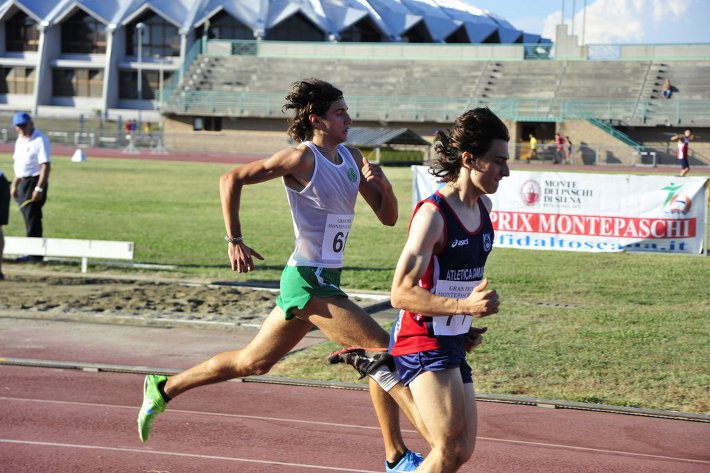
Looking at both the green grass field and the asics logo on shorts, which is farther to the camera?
the green grass field

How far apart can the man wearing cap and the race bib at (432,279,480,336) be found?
37.7ft

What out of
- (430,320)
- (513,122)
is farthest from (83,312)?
(513,122)

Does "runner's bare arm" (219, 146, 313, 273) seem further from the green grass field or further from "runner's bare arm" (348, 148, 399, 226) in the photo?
the green grass field

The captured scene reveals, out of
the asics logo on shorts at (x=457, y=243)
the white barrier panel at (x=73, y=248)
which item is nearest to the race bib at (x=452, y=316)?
the asics logo on shorts at (x=457, y=243)

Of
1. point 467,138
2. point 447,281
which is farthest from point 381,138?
point 447,281

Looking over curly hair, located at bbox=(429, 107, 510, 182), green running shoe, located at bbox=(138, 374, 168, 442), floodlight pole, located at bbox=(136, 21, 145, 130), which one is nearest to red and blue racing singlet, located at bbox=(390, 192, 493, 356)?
curly hair, located at bbox=(429, 107, 510, 182)

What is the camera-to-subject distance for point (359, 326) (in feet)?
19.4

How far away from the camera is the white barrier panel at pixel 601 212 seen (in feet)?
59.4

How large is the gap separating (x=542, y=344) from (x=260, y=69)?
65.3 meters

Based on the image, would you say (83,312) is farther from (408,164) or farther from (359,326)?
(408,164)

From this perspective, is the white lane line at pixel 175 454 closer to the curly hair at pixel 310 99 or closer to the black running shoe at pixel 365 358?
the black running shoe at pixel 365 358

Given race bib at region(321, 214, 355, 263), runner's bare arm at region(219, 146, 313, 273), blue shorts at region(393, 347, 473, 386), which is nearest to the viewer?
blue shorts at region(393, 347, 473, 386)

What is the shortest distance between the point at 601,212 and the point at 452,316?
14.2 m

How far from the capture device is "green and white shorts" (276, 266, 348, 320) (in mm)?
6051
